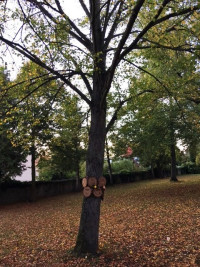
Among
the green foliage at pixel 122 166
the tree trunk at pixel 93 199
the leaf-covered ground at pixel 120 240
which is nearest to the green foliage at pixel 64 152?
the leaf-covered ground at pixel 120 240

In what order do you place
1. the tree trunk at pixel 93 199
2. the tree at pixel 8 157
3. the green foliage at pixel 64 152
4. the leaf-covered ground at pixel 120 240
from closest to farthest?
the leaf-covered ground at pixel 120 240 → the tree trunk at pixel 93 199 → the tree at pixel 8 157 → the green foliage at pixel 64 152

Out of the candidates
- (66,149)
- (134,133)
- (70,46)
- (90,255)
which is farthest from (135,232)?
(66,149)

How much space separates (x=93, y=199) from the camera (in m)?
5.76

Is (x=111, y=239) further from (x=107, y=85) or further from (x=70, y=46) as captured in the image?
(x=70, y=46)

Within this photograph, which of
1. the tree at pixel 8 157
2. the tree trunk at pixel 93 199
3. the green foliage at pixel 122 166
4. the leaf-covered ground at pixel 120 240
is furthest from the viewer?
the green foliage at pixel 122 166

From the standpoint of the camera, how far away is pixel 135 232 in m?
7.68

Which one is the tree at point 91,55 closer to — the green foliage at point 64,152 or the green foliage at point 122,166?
the green foliage at point 64,152

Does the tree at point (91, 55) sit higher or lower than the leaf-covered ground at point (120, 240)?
higher

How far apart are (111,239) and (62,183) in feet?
58.7

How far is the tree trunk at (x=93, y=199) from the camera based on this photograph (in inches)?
221

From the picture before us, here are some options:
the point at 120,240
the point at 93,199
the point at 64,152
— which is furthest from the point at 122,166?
the point at 93,199

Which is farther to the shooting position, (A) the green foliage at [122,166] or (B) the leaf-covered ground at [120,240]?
(A) the green foliage at [122,166]

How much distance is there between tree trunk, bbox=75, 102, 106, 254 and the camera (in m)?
5.61

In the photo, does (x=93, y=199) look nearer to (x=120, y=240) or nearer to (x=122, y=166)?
(x=120, y=240)
